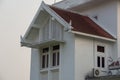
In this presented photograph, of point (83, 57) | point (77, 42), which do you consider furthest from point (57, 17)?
point (83, 57)

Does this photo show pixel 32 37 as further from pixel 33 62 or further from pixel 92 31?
pixel 92 31

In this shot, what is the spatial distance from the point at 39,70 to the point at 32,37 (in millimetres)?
2493

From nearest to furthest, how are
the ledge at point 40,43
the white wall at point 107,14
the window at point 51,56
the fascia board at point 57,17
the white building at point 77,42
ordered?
the fascia board at point 57,17 → the white building at point 77,42 → the ledge at point 40,43 → the window at point 51,56 → the white wall at point 107,14

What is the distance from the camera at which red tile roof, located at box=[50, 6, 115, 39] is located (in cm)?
2177

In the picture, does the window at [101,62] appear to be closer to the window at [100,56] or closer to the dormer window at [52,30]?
the window at [100,56]

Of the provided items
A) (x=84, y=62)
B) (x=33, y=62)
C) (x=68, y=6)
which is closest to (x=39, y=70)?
(x=33, y=62)

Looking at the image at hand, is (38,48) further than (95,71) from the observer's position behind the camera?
Yes

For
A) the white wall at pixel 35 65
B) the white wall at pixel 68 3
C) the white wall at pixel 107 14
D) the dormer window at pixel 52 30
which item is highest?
the white wall at pixel 68 3

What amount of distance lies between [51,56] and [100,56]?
121 inches

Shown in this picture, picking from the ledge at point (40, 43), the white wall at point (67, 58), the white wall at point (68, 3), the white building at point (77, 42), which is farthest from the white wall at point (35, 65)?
the white wall at point (68, 3)

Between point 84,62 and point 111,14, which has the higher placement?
point 111,14

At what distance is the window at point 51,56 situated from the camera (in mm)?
22705

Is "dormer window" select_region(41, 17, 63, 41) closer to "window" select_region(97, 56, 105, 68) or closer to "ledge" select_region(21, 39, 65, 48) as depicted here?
"ledge" select_region(21, 39, 65, 48)

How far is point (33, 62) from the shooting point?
Result: 25016mm
